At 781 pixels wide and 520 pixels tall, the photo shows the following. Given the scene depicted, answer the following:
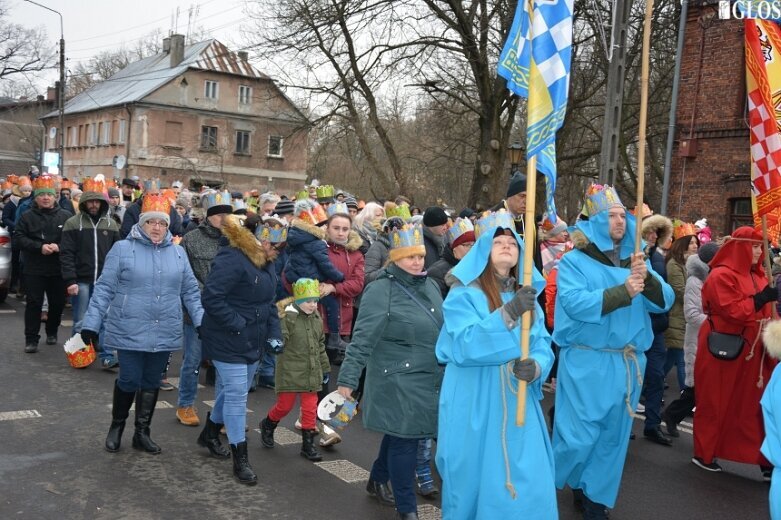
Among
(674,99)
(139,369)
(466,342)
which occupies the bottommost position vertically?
(139,369)

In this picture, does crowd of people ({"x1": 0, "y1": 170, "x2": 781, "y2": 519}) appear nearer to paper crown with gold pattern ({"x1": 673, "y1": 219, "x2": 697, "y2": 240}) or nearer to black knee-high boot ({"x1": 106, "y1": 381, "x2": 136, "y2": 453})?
black knee-high boot ({"x1": 106, "y1": 381, "x2": 136, "y2": 453})

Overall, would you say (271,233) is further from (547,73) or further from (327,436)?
(547,73)

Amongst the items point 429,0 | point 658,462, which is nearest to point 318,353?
point 658,462

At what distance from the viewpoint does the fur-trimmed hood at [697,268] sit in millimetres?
8125

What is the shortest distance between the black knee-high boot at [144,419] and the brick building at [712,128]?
52.3 ft

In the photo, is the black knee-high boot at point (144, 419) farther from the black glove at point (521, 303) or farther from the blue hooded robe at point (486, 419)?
the black glove at point (521, 303)

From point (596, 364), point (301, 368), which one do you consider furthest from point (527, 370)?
point (301, 368)

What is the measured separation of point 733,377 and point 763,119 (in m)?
2.19

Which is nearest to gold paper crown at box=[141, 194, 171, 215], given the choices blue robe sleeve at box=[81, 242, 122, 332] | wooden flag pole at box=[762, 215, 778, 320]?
blue robe sleeve at box=[81, 242, 122, 332]

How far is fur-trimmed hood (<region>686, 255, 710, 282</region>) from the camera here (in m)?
8.12

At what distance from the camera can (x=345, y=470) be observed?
246 inches

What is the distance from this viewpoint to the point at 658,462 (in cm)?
700

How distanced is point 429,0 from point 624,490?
19.1 meters

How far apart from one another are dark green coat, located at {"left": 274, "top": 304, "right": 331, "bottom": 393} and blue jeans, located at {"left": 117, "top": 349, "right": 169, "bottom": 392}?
35.4 inches
